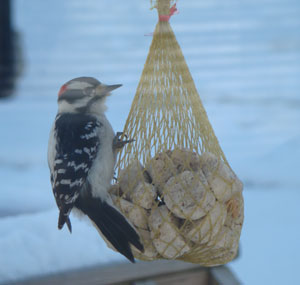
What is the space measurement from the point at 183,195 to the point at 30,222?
2.59 feet

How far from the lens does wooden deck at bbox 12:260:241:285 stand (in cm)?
151

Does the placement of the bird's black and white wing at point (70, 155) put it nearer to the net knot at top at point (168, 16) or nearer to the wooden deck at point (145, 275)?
the net knot at top at point (168, 16)

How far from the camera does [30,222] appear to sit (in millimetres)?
1533

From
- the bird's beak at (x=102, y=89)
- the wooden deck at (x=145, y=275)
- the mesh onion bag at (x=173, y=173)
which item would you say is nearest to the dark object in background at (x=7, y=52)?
the bird's beak at (x=102, y=89)

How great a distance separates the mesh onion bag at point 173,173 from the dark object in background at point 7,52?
1.77 feet

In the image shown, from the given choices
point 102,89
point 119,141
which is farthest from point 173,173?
point 102,89

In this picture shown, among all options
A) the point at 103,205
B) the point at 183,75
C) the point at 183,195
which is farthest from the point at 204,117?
the point at 103,205

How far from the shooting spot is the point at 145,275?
1.59m

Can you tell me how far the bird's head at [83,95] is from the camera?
1.13 metres

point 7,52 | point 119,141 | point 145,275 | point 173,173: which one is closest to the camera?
point 173,173

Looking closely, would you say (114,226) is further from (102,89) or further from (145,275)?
(145,275)

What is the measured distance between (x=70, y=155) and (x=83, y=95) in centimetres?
18

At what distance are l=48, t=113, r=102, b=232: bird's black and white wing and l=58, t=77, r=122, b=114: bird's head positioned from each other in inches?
1.0

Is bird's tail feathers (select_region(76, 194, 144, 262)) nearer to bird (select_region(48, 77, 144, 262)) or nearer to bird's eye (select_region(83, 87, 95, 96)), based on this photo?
bird (select_region(48, 77, 144, 262))
